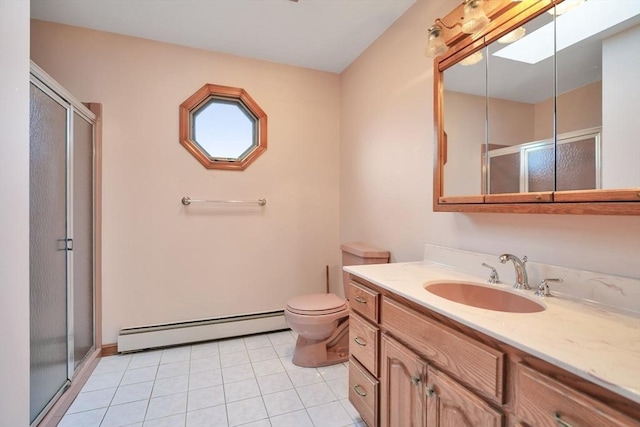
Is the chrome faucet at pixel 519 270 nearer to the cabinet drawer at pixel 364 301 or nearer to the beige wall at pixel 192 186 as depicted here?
the cabinet drawer at pixel 364 301

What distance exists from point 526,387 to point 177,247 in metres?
2.42

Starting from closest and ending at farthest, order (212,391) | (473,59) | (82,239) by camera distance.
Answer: (473,59) < (212,391) < (82,239)

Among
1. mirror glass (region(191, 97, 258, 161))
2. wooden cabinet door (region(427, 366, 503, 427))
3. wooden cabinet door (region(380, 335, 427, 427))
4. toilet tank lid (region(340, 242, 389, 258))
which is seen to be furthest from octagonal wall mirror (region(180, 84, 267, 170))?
wooden cabinet door (region(427, 366, 503, 427))

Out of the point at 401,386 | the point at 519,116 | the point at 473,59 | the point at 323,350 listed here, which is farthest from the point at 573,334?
the point at 323,350

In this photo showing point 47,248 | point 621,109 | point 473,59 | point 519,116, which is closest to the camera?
point 621,109

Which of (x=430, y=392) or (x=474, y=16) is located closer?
(x=430, y=392)

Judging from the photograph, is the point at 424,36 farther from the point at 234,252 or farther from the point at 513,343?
the point at 234,252

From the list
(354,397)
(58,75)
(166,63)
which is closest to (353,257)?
(354,397)

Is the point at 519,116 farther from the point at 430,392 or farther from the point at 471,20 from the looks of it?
the point at 430,392

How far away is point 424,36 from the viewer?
1793mm

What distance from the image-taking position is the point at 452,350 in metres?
0.94

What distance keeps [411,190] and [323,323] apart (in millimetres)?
1076

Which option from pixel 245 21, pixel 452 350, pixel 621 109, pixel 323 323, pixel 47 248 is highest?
pixel 245 21

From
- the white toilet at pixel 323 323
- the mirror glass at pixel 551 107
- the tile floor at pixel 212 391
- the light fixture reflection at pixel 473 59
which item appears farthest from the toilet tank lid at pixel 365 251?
the light fixture reflection at pixel 473 59
